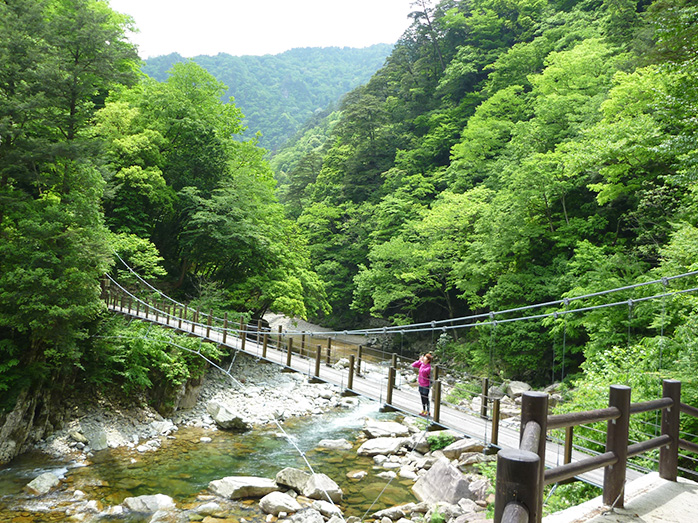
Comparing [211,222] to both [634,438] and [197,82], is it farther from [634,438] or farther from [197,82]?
[634,438]

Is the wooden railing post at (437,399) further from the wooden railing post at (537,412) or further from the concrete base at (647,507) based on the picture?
the wooden railing post at (537,412)

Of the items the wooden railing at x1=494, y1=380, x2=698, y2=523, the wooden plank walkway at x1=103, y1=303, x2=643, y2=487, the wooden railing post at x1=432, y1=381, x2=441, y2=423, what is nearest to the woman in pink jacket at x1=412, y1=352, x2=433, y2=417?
the wooden plank walkway at x1=103, y1=303, x2=643, y2=487

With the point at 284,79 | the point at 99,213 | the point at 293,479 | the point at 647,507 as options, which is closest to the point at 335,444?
the point at 293,479

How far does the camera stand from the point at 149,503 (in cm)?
632

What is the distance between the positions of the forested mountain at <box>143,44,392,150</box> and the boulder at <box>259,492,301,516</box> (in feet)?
194

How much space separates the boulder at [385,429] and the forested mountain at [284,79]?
55.7 metres

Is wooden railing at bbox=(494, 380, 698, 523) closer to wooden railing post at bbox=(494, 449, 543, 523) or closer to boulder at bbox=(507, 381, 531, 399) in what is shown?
wooden railing post at bbox=(494, 449, 543, 523)

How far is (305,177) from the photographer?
31.3m

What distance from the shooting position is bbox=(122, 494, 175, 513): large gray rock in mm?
6246

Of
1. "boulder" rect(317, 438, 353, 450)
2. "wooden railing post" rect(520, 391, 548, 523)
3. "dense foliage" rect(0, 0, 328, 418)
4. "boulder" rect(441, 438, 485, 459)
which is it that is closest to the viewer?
"wooden railing post" rect(520, 391, 548, 523)

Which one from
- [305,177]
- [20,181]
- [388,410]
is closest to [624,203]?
[388,410]

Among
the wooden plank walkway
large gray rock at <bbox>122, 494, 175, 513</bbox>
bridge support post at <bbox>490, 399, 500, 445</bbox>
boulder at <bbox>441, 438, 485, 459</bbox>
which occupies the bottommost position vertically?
large gray rock at <bbox>122, 494, 175, 513</bbox>

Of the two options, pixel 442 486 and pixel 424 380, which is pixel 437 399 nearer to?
pixel 424 380

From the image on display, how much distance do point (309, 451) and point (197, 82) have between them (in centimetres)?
1487
